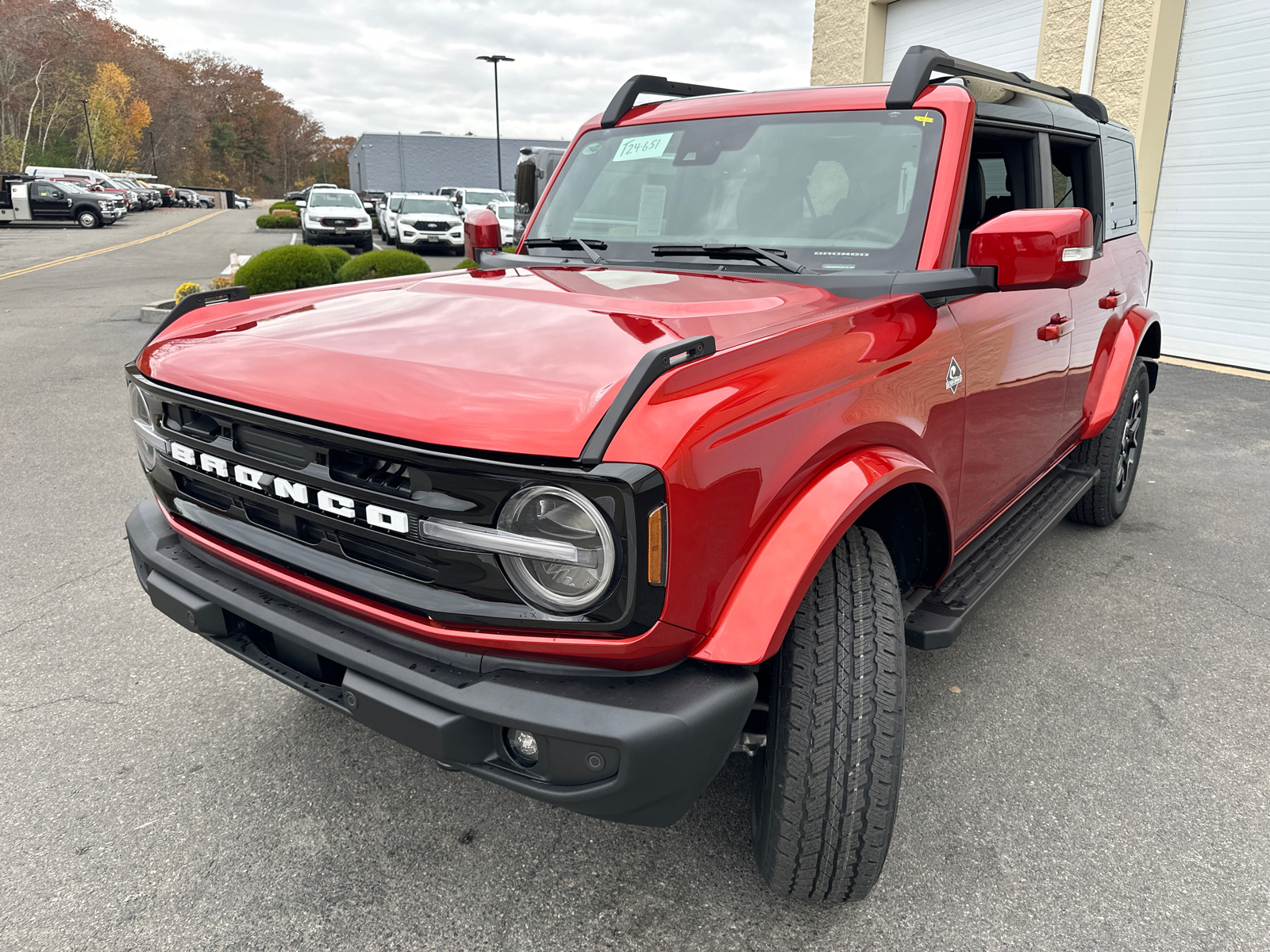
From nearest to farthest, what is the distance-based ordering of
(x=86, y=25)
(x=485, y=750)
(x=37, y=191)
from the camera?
(x=485, y=750), (x=37, y=191), (x=86, y=25)

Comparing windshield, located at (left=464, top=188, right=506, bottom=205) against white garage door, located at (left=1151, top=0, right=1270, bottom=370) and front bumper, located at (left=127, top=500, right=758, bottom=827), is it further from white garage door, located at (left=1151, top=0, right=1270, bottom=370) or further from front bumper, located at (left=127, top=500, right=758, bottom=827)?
front bumper, located at (left=127, top=500, right=758, bottom=827)

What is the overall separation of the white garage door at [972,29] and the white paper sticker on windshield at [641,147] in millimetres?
8175

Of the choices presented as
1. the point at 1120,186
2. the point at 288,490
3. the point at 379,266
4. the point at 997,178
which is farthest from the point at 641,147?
the point at 379,266

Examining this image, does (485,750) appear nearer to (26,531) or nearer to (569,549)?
(569,549)

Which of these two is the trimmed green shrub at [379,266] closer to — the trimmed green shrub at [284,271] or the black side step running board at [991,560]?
the trimmed green shrub at [284,271]

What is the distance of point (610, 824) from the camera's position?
7.66ft

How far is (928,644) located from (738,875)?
77 cm

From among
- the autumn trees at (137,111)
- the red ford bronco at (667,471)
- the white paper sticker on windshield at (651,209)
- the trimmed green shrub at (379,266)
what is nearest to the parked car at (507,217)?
the trimmed green shrub at (379,266)

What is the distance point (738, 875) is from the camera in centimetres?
213

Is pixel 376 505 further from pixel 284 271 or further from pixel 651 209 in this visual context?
pixel 284 271

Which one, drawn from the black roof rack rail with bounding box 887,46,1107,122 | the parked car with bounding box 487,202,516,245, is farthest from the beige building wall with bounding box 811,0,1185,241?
the parked car with bounding box 487,202,516,245

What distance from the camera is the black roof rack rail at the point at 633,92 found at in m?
3.37

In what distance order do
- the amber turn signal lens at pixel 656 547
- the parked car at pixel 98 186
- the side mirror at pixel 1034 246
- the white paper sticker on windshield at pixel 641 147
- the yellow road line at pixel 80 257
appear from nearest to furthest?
1. the amber turn signal lens at pixel 656 547
2. the side mirror at pixel 1034 246
3. the white paper sticker on windshield at pixel 641 147
4. the yellow road line at pixel 80 257
5. the parked car at pixel 98 186

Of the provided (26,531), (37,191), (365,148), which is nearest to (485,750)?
(26,531)
